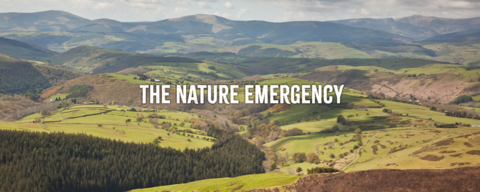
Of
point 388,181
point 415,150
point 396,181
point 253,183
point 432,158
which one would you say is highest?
point 432,158

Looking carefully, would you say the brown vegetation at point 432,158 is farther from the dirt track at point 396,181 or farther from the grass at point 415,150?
the dirt track at point 396,181

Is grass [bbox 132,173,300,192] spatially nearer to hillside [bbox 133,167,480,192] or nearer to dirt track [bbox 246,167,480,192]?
hillside [bbox 133,167,480,192]

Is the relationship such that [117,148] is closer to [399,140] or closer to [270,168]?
[270,168]

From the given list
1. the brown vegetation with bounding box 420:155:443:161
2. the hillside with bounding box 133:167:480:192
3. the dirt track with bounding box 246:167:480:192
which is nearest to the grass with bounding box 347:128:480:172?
the brown vegetation with bounding box 420:155:443:161

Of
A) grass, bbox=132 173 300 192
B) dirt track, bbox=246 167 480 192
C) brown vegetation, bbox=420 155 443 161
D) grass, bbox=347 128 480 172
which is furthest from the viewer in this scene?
brown vegetation, bbox=420 155 443 161

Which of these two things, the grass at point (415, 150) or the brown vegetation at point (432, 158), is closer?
the grass at point (415, 150)

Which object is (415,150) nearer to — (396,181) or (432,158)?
(432,158)

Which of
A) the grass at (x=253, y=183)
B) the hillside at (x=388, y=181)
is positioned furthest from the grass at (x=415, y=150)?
the grass at (x=253, y=183)

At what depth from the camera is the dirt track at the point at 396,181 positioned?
Result: 51.9 metres

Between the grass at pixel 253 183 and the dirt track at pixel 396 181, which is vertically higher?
the dirt track at pixel 396 181

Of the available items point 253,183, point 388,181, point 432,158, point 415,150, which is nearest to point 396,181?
point 388,181

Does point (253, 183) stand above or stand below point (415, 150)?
below

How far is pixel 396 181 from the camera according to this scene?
5588 centimetres

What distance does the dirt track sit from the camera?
5188 cm
